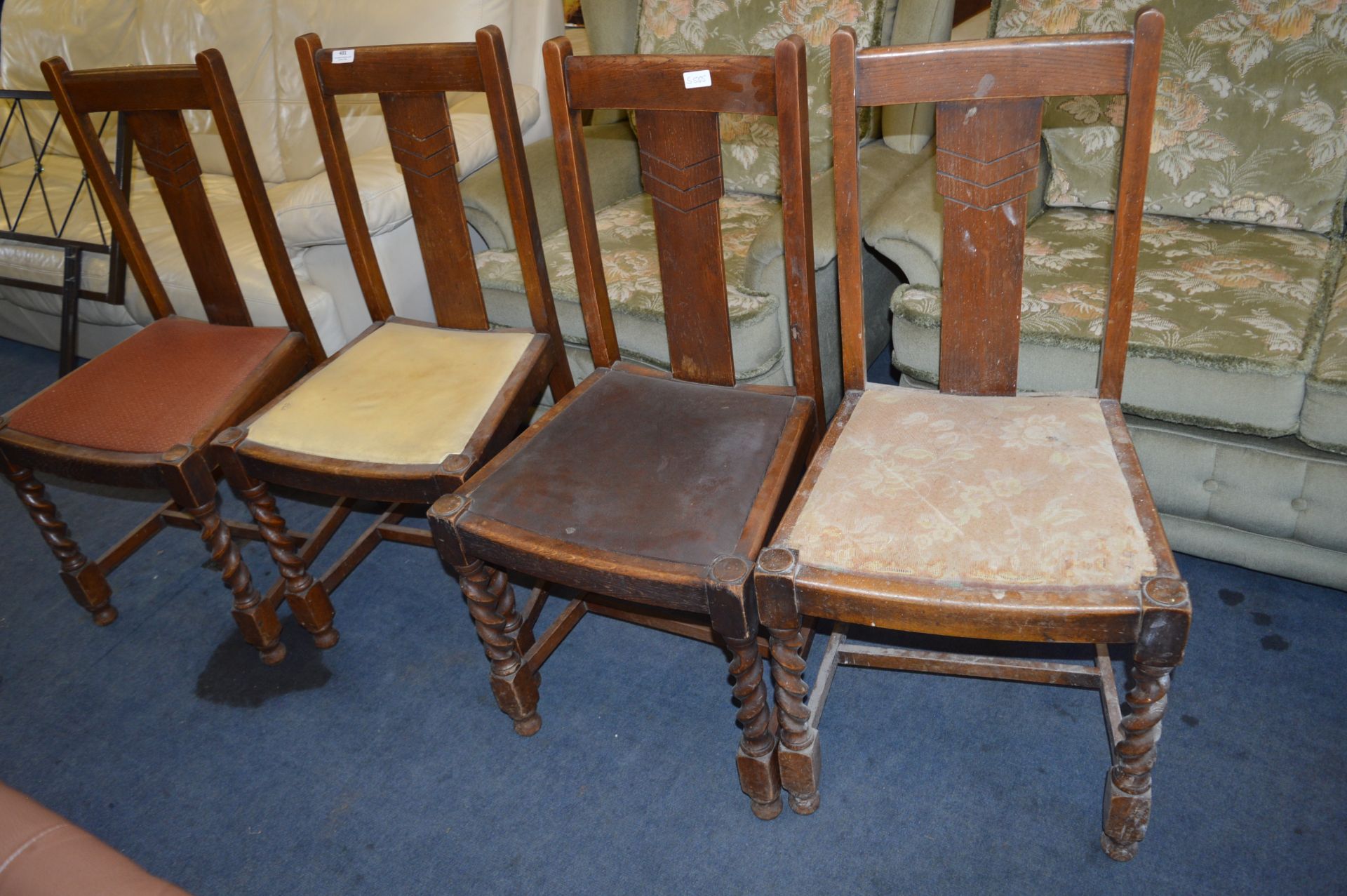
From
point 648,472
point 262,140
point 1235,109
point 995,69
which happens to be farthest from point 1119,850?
point 262,140

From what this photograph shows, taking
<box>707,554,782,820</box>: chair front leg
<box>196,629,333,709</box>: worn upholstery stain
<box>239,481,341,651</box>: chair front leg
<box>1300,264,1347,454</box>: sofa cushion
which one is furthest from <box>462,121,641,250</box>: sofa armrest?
<box>1300,264,1347,454</box>: sofa cushion

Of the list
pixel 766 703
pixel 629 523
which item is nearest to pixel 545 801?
pixel 766 703

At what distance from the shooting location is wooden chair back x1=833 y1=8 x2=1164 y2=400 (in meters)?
1.20

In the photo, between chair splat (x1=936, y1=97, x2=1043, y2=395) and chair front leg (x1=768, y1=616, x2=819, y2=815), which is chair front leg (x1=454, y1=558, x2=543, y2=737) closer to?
chair front leg (x1=768, y1=616, x2=819, y2=815)

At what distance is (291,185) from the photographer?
8.00 feet

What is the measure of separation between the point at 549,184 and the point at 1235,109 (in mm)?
1405

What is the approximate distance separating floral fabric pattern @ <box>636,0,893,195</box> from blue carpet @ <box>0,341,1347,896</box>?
110 centimetres

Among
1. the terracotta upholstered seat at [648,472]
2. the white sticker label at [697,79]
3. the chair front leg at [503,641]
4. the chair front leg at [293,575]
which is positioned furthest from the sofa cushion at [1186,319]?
the chair front leg at [293,575]

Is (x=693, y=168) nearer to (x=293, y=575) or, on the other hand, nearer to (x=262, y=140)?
(x=293, y=575)

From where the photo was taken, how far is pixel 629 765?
5.09 ft

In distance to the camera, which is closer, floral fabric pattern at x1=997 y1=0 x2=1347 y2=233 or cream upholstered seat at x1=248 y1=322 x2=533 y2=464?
cream upholstered seat at x1=248 y1=322 x2=533 y2=464

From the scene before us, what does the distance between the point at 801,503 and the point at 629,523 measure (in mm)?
238

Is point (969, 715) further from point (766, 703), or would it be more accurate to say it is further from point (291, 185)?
point (291, 185)

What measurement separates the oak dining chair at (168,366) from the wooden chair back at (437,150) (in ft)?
0.54
